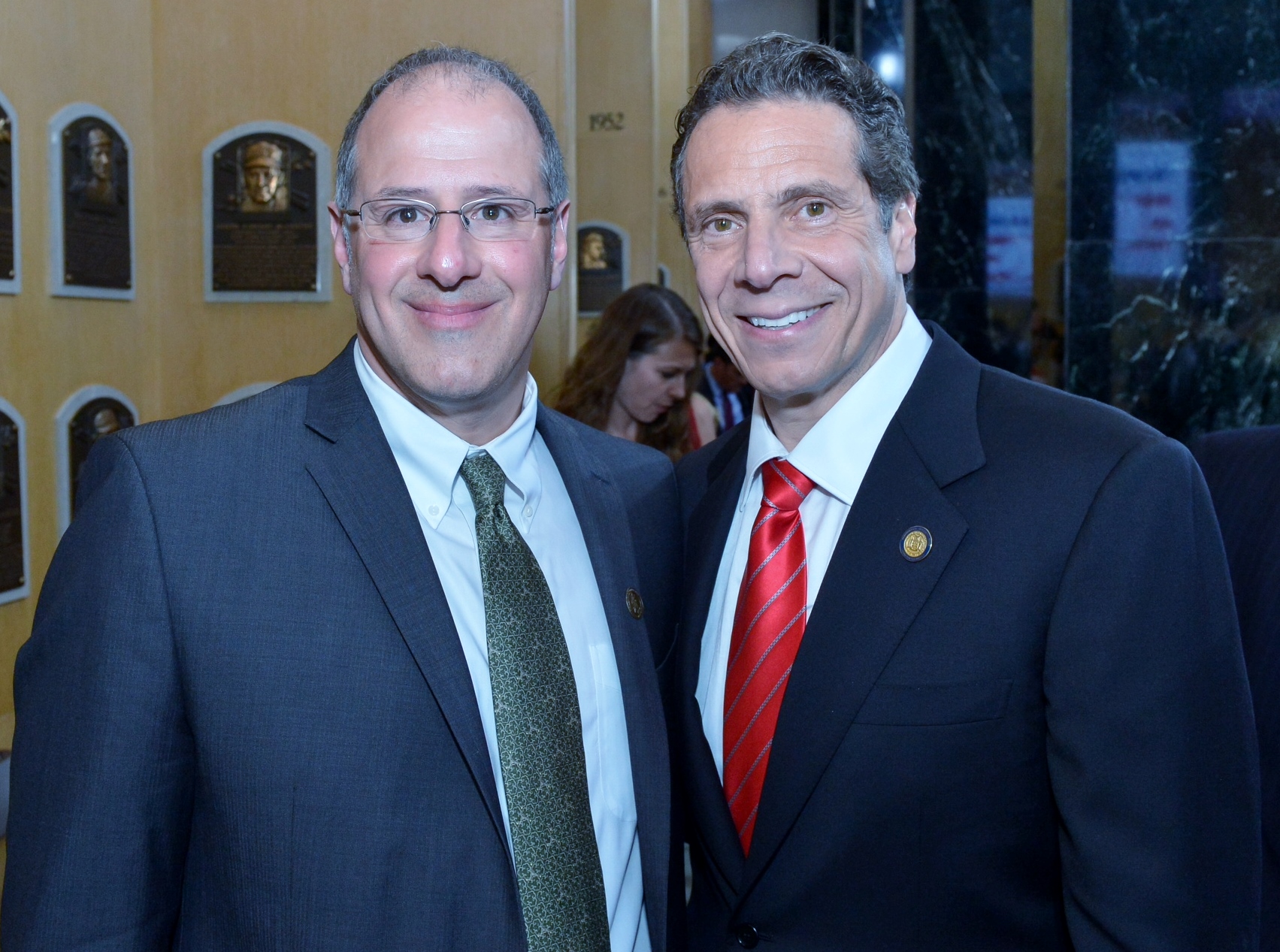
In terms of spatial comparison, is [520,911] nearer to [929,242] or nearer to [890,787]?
[890,787]

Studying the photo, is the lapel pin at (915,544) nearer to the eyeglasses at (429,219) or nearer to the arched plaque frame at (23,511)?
the eyeglasses at (429,219)

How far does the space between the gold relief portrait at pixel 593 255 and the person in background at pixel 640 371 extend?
2.64 m

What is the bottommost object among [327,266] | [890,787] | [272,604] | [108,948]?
[108,948]

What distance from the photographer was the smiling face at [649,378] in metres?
4.42

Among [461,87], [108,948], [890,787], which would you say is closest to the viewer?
[108,948]

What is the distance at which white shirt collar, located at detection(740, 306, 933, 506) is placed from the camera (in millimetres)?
1803

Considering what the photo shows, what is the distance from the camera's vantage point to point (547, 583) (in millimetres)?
1792

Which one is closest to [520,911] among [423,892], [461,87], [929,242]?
[423,892]

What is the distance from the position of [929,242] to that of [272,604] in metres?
5.34

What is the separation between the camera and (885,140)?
183cm

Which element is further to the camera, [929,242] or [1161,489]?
[929,242]

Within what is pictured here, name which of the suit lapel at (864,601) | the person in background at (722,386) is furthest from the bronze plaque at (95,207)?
the person in background at (722,386)

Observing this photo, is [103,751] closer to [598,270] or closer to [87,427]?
[87,427]

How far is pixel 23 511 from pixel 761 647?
1.95 metres
